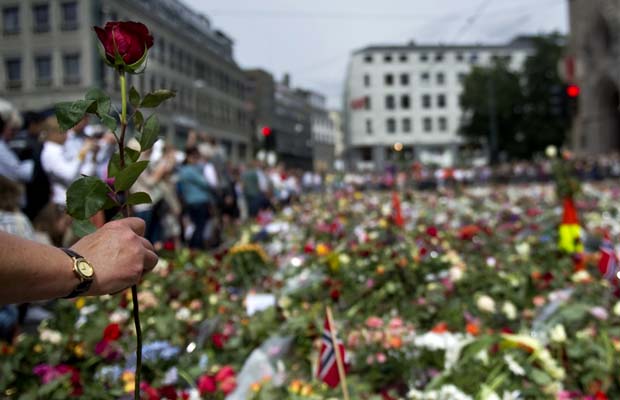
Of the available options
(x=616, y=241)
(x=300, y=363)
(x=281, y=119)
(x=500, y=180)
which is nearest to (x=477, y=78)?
(x=500, y=180)

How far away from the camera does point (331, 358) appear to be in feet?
7.64

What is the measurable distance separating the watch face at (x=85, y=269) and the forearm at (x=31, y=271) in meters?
0.02

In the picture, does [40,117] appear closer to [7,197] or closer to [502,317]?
[7,197]

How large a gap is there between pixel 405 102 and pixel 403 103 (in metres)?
0.35

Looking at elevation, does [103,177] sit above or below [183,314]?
above

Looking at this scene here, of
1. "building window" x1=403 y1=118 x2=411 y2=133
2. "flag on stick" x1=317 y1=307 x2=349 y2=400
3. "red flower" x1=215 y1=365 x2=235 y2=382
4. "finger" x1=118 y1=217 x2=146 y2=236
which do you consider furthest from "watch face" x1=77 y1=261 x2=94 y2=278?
"building window" x1=403 y1=118 x2=411 y2=133

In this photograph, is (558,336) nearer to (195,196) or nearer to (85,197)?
(85,197)

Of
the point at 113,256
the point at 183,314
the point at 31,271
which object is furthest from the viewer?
the point at 183,314

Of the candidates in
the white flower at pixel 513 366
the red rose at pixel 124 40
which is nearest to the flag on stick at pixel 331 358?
the white flower at pixel 513 366

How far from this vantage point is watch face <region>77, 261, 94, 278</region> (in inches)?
47.9

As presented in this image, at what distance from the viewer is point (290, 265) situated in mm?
5680

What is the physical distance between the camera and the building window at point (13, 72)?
121ft

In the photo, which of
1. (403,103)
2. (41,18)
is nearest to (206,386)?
(41,18)

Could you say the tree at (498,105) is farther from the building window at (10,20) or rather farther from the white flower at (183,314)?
the white flower at (183,314)
